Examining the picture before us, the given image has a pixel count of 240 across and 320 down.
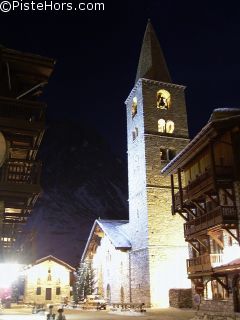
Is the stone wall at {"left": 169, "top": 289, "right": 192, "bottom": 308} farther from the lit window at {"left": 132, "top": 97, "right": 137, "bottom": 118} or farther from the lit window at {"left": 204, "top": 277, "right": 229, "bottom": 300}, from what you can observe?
the lit window at {"left": 132, "top": 97, "right": 137, "bottom": 118}

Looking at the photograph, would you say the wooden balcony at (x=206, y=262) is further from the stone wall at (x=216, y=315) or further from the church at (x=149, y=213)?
the church at (x=149, y=213)

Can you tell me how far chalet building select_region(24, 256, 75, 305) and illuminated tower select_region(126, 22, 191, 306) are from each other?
14256mm

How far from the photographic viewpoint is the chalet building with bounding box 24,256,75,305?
47.5 meters

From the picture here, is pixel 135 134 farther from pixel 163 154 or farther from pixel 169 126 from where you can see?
pixel 163 154

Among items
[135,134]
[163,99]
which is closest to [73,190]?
[135,134]

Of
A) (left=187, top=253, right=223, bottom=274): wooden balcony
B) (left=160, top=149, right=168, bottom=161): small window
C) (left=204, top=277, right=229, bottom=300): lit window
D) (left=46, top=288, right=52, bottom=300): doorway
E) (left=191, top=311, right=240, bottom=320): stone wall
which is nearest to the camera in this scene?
(left=191, top=311, right=240, bottom=320): stone wall

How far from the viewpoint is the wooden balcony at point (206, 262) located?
71.6ft

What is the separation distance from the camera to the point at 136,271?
118 ft

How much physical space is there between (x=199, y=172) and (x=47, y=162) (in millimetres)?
83377

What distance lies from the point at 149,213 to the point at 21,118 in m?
21.8

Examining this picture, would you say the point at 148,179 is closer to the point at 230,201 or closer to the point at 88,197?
the point at 230,201

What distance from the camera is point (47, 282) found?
1911 inches

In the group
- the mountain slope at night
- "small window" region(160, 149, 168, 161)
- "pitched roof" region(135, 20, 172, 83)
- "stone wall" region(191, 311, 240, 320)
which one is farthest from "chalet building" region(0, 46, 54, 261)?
the mountain slope at night

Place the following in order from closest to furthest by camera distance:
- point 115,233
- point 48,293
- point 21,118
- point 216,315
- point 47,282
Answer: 1. point 21,118
2. point 216,315
3. point 115,233
4. point 48,293
5. point 47,282
